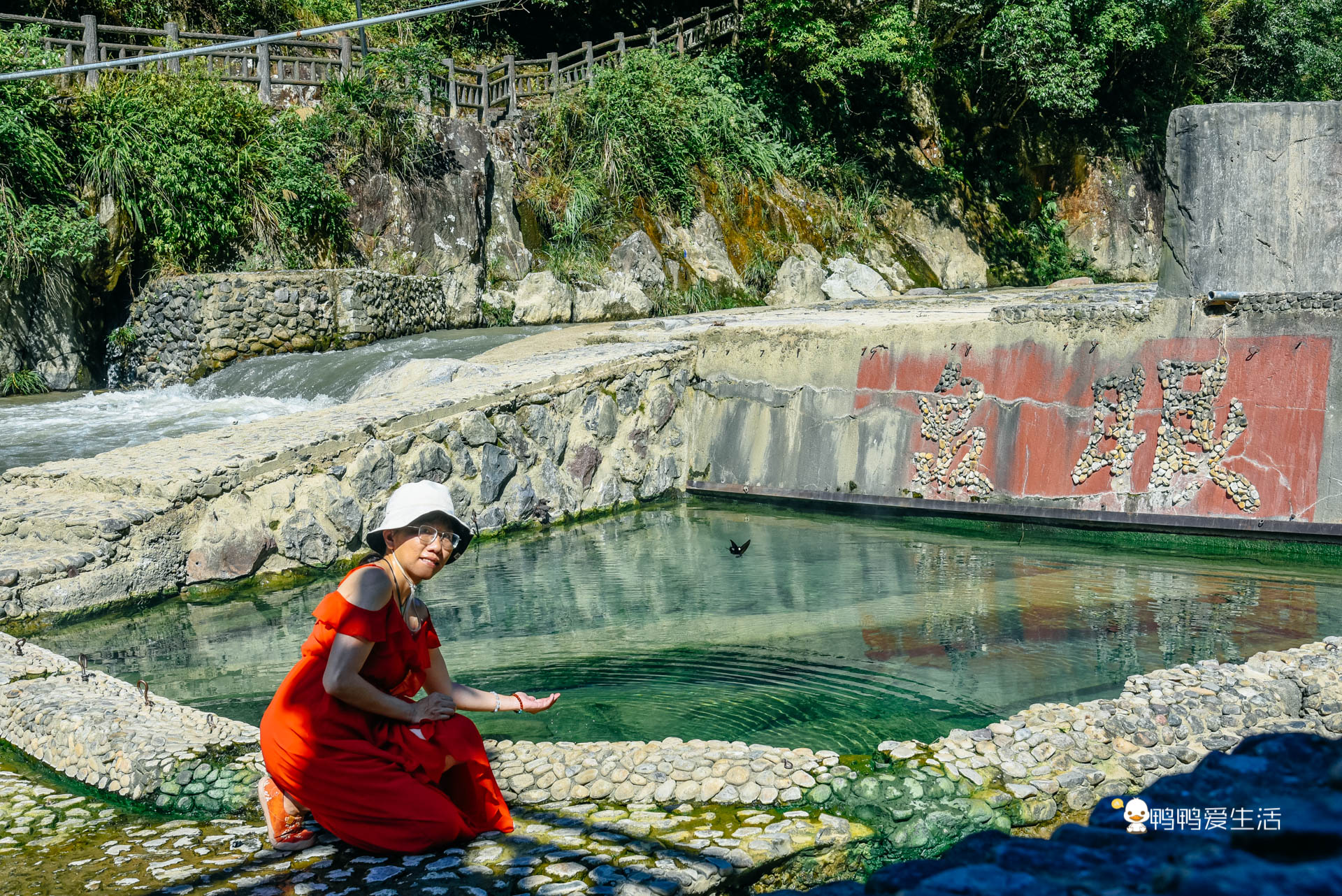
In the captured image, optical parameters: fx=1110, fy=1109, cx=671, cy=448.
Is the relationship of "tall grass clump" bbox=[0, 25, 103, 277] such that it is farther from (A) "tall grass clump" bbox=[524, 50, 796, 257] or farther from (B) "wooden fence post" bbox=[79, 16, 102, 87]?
(A) "tall grass clump" bbox=[524, 50, 796, 257]

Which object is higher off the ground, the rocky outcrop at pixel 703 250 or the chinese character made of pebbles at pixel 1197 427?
the rocky outcrop at pixel 703 250

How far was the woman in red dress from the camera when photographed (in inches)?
113

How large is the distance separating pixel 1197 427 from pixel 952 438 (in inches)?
65.9

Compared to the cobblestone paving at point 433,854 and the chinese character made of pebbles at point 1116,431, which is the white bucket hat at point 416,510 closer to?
the cobblestone paving at point 433,854

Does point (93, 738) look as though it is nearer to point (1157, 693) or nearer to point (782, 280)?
point (1157, 693)

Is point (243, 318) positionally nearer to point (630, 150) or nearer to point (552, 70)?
point (630, 150)

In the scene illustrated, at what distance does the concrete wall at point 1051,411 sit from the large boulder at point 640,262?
790 cm

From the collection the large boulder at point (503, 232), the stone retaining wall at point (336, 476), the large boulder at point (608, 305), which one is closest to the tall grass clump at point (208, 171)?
the large boulder at point (503, 232)

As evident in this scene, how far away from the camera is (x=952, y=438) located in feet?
27.5

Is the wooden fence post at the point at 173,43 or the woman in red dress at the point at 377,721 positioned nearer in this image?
the woman in red dress at the point at 377,721

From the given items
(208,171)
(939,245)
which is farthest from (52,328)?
(939,245)

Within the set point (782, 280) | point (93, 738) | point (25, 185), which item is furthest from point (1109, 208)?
point (93, 738)

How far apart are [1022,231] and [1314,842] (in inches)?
927

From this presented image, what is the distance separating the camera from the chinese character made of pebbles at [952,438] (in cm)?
827
